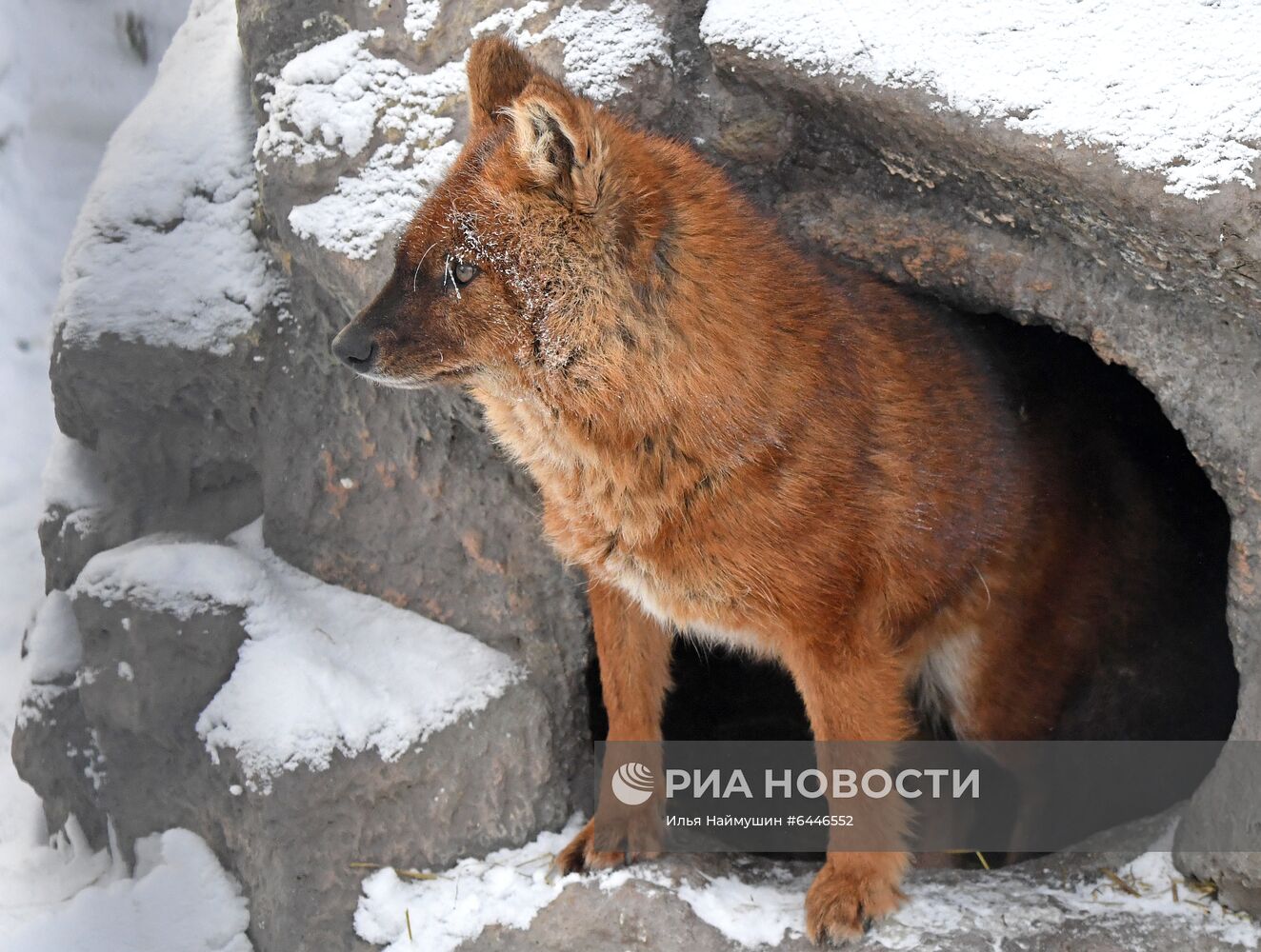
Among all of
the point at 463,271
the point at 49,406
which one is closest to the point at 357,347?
the point at 463,271

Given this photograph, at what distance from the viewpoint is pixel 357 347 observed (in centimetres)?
259

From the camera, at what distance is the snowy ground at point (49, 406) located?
360 centimetres

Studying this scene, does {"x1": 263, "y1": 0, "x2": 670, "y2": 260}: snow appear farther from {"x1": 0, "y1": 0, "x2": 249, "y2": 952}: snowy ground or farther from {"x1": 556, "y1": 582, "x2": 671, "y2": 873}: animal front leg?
{"x1": 0, "y1": 0, "x2": 249, "y2": 952}: snowy ground

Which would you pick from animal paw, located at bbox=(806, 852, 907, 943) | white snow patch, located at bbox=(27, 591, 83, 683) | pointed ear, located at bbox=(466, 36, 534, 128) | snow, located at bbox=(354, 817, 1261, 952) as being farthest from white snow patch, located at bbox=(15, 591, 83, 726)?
animal paw, located at bbox=(806, 852, 907, 943)

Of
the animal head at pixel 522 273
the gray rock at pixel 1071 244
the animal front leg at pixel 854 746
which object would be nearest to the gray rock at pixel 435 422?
the gray rock at pixel 1071 244

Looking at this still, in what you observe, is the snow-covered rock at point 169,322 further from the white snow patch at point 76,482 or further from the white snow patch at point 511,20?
the white snow patch at point 511,20

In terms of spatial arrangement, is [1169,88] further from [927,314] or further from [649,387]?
[649,387]

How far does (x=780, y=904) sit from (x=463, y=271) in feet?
6.01

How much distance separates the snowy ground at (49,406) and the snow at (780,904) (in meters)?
0.71

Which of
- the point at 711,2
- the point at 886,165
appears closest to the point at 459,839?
the point at 886,165

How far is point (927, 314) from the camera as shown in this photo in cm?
333

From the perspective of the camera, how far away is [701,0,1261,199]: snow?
248 centimetres

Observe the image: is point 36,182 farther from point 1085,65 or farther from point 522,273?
point 1085,65

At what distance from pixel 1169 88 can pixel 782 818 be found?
257cm
